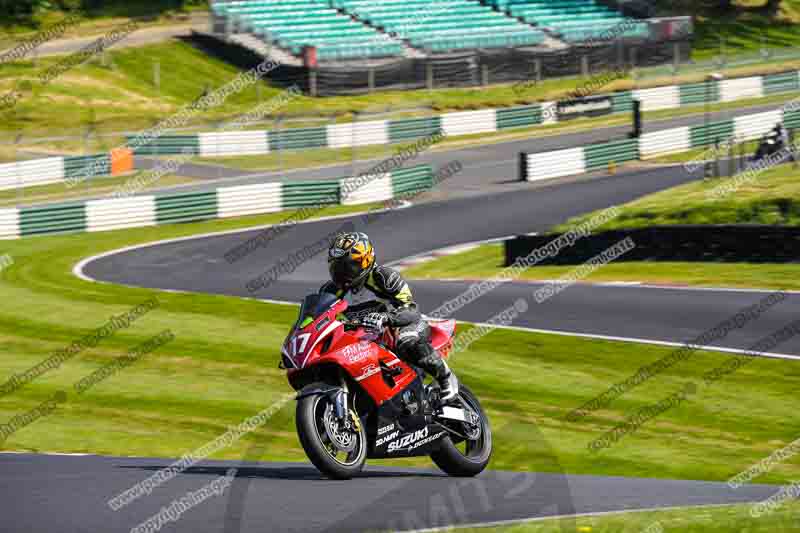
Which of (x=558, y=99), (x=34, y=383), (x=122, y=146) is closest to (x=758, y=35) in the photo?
(x=558, y=99)

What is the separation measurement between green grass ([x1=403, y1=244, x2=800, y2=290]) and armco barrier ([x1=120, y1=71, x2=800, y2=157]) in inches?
426

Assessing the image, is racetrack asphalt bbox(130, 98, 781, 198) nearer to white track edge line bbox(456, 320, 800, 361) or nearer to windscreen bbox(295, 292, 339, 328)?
white track edge line bbox(456, 320, 800, 361)

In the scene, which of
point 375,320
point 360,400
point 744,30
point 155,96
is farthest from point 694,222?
point 744,30

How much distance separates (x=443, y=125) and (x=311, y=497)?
41.3m

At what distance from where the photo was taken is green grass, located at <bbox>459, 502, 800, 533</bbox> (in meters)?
7.98

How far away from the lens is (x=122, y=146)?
4128cm

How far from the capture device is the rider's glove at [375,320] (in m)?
9.79

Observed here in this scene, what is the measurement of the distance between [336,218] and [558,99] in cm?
2325

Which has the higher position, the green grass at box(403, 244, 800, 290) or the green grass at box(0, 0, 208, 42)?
the green grass at box(0, 0, 208, 42)

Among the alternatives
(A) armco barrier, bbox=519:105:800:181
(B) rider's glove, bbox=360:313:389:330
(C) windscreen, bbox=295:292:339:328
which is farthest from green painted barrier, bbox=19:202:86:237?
(C) windscreen, bbox=295:292:339:328

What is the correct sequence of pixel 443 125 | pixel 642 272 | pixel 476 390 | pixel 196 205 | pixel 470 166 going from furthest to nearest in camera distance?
pixel 443 125
pixel 470 166
pixel 196 205
pixel 642 272
pixel 476 390

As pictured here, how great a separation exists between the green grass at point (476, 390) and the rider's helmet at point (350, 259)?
399 centimetres

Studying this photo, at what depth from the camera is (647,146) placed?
44031 millimetres

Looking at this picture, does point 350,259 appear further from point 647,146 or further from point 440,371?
point 647,146
